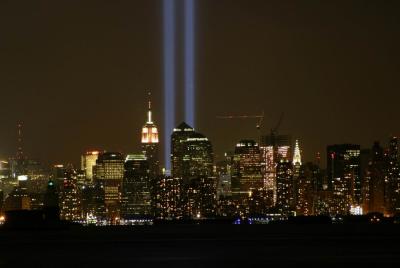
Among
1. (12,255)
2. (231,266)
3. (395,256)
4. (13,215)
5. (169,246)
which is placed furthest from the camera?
(13,215)

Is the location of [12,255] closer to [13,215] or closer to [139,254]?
[139,254]

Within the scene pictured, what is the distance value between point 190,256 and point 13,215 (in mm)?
87407

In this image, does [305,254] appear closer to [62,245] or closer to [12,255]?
[12,255]

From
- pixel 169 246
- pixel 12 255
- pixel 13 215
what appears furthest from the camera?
pixel 13 215

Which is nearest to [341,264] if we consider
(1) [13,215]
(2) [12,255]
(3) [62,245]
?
(2) [12,255]

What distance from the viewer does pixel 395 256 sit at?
7400cm

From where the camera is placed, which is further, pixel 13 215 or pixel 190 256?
pixel 13 215

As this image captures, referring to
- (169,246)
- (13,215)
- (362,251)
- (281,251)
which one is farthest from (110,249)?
(13,215)

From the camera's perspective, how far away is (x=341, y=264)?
68.1 m

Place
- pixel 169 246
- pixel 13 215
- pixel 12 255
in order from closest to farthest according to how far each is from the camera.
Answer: pixel 12 255 < pixel 169 246 < pixel 13 215

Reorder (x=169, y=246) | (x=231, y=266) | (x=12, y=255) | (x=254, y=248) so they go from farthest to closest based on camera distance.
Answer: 1. (x=169, y=246)
2. (x=254, y=248)
3. (x=12, y=255)
4. (x=231, y=266)

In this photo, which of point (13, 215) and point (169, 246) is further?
point (13, 215)

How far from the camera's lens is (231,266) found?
66.4m

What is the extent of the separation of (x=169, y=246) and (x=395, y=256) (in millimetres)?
26431
